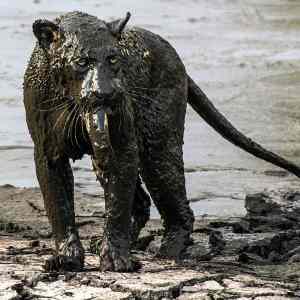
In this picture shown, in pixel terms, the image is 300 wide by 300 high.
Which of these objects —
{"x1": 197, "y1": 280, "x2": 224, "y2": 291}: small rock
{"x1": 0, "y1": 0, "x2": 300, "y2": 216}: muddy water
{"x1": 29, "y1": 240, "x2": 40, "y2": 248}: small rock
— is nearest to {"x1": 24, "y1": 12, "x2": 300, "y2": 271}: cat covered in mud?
{"x1": 197, "y1": 280, "x2": 224, "y2": 291}: small rock

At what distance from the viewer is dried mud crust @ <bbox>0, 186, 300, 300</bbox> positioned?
23.1 feet

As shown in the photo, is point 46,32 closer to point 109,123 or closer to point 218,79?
point 109,123

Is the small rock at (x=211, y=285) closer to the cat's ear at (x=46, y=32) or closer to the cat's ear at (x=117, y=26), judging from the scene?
the cat's ear at (x=117, y=26)

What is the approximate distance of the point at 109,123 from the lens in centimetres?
711

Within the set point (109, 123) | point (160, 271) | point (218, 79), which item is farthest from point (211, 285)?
point (218, 79)

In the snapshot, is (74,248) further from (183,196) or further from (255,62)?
(255,62)

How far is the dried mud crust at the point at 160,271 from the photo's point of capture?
705 centimetres

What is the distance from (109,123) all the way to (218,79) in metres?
9.79

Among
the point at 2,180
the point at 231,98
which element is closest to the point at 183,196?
the point at 2,180

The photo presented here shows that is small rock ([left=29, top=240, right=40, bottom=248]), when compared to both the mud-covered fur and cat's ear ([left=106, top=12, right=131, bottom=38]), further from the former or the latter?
cat's ear ([left=106, top=12, right=131, bottom=38])

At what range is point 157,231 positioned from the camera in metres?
9.75

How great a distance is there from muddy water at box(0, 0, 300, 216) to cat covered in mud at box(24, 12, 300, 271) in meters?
2.73

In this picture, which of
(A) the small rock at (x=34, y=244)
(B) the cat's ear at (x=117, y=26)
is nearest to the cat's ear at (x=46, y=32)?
(B) the cat's ear at (x=117, y=26)

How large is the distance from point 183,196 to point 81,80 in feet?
5.64
